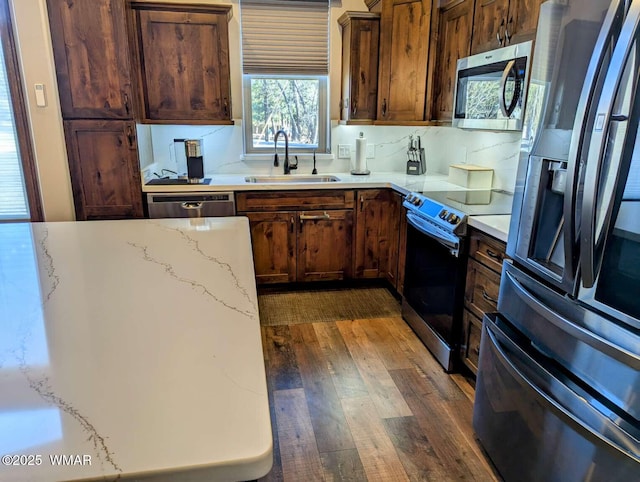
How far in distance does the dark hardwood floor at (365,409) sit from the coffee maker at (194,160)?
132cm

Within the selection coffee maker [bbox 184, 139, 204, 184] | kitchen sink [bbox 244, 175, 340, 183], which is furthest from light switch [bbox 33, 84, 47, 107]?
kitchen sink [bbox 244, 175, 340, 183]

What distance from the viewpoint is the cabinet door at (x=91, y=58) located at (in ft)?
9.36

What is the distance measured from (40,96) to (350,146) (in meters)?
2.37

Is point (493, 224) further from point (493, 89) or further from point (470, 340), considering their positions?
point (493, 89)

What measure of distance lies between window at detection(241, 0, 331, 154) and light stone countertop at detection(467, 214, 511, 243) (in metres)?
2.01

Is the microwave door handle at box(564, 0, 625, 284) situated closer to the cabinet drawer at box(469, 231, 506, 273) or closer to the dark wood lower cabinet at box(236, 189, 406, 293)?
the cabinet drawer at box(469, 231, 506, 273)

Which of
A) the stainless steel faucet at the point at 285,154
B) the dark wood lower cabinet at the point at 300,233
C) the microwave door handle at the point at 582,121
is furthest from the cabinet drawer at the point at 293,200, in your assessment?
the microwave door handle at the point at 582,121

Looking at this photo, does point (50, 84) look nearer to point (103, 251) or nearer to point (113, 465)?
point (103, 251)

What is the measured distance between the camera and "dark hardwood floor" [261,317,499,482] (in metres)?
1.85

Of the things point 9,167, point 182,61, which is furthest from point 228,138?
point 9,167

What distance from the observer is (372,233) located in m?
3.57

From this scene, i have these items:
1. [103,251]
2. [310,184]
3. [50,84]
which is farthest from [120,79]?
[103,251]

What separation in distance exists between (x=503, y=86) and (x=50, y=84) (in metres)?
2.83

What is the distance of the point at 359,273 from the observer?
3660mm
